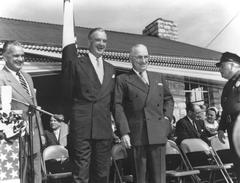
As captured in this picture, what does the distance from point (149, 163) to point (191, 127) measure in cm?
291

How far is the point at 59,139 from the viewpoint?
6684mm

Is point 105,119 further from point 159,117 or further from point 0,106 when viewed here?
point 0,106

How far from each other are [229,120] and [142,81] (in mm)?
1282

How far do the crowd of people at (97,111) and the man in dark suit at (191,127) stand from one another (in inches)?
94.4

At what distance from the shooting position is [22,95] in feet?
11.1

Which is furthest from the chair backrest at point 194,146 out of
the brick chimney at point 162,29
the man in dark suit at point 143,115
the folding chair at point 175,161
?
the brick chimney at point 162,29

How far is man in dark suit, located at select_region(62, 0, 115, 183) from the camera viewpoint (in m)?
3.23

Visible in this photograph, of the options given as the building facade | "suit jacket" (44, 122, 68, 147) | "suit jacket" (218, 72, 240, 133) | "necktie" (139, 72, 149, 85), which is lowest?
"suit jacket" (44, 122, 68, 147)

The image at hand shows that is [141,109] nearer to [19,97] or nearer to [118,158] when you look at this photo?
[19,97]

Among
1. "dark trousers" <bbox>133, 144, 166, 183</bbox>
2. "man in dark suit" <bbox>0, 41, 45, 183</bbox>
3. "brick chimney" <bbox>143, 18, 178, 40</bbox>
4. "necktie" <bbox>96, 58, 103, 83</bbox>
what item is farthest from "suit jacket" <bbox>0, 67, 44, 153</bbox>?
"brick chimney" <bbox>143, 18, 178, 40</bbox>

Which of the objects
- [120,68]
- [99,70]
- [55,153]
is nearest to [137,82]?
[99,70]

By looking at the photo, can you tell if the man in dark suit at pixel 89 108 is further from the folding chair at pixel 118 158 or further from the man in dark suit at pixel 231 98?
the man in dark suit at pixel 231 98

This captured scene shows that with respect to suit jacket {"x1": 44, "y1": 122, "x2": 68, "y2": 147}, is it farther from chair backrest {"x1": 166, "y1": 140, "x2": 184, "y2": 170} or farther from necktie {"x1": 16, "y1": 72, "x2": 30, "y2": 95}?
necktie {"x1": 16, "y1": 72, "x2": 30, "y2": 95}

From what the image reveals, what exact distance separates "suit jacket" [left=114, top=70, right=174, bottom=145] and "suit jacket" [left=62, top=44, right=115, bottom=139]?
6.6 inches
